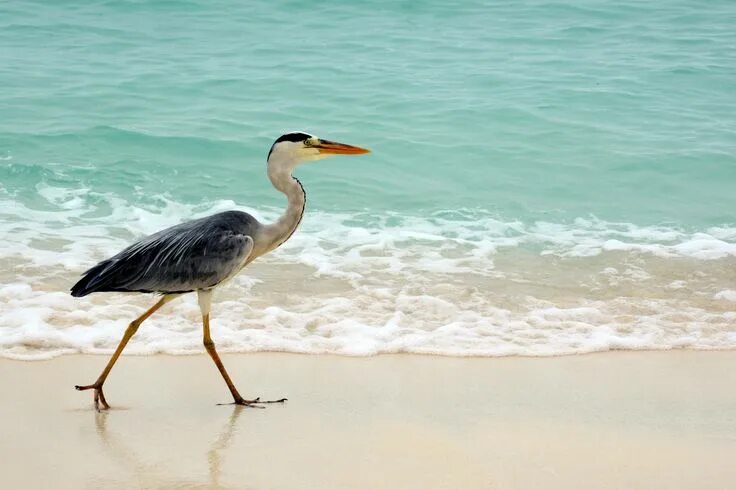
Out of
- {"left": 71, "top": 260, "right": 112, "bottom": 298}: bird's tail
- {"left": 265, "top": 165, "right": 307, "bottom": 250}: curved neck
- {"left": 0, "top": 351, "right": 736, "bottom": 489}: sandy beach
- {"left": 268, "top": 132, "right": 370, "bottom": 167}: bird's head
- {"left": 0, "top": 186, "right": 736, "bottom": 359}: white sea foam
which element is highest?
{"left": 268, "top": 132, "right": 370, "bottom": 167}: bird's head

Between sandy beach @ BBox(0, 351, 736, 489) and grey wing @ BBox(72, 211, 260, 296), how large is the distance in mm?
603

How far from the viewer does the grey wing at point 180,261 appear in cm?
501

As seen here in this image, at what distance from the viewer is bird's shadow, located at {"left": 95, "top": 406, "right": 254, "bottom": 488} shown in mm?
4164

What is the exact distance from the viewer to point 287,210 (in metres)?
5.40

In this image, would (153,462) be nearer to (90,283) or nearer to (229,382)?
(229,382)

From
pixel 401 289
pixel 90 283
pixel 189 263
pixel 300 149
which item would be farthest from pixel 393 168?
pixel 90 283

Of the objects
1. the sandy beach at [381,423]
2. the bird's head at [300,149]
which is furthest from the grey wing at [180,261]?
the sandy beach at [381,423]

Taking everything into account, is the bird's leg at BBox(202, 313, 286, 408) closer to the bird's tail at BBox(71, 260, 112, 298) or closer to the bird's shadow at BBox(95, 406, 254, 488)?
the bird's shadow at BBox(95, 406, 254, 488)

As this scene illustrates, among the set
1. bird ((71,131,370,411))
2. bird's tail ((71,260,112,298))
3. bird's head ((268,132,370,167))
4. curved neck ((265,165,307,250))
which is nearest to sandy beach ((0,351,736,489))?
bird ((71,131,370,411))

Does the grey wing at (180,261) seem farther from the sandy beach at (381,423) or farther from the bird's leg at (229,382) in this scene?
the sandy beach at (381,423)

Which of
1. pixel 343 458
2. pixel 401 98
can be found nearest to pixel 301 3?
pixel 401 98

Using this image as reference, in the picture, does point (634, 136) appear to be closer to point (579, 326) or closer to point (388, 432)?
point (579, 326)

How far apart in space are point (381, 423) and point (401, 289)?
2.48m

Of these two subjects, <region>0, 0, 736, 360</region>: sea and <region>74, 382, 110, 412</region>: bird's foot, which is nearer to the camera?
<region>74, 382, 110, 412</region>: bird's foot
